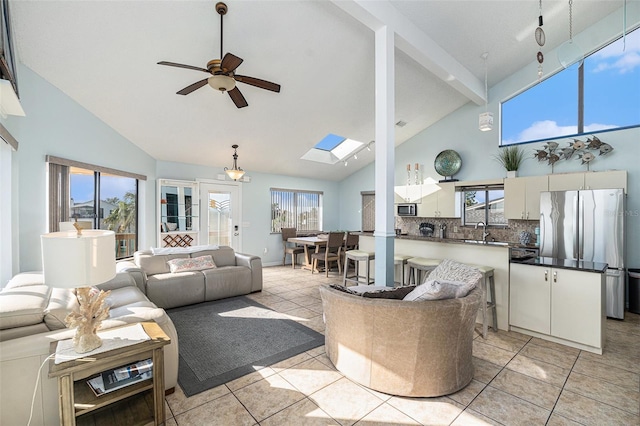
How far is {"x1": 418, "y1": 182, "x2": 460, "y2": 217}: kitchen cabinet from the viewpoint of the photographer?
5786mm

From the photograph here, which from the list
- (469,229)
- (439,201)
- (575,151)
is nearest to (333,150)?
(439,201)

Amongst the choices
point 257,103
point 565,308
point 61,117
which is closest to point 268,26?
point 257,103

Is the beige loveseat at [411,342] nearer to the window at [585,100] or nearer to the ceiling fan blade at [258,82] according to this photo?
the ceiling fan blade at [258,82]

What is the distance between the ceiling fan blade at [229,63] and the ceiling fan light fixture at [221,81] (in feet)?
0.25

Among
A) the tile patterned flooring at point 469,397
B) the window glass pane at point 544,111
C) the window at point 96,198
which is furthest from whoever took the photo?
the window glass pane at point 544,111

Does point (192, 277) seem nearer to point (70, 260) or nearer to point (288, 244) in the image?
point (70, 260)

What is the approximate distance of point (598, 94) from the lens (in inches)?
174

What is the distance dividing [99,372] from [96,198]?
368cm

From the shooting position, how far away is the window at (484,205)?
5.40 meters

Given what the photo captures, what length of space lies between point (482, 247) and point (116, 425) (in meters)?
3.68

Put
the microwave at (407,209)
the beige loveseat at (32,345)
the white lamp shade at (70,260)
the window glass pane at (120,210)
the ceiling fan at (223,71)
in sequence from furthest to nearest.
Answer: the microwave at (407,209) < the window glass pane at (120,210) < the ceiling fan at (223,71) < the beige loveseat at (32,345) < the white lamp shade at (70,260)

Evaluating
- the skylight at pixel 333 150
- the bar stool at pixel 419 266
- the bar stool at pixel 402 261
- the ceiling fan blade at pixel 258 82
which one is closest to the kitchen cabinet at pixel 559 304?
the bar stool at pixel 419 266

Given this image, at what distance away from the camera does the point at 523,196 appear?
4.80 m

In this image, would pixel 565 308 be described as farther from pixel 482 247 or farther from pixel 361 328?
pixel 361 328
